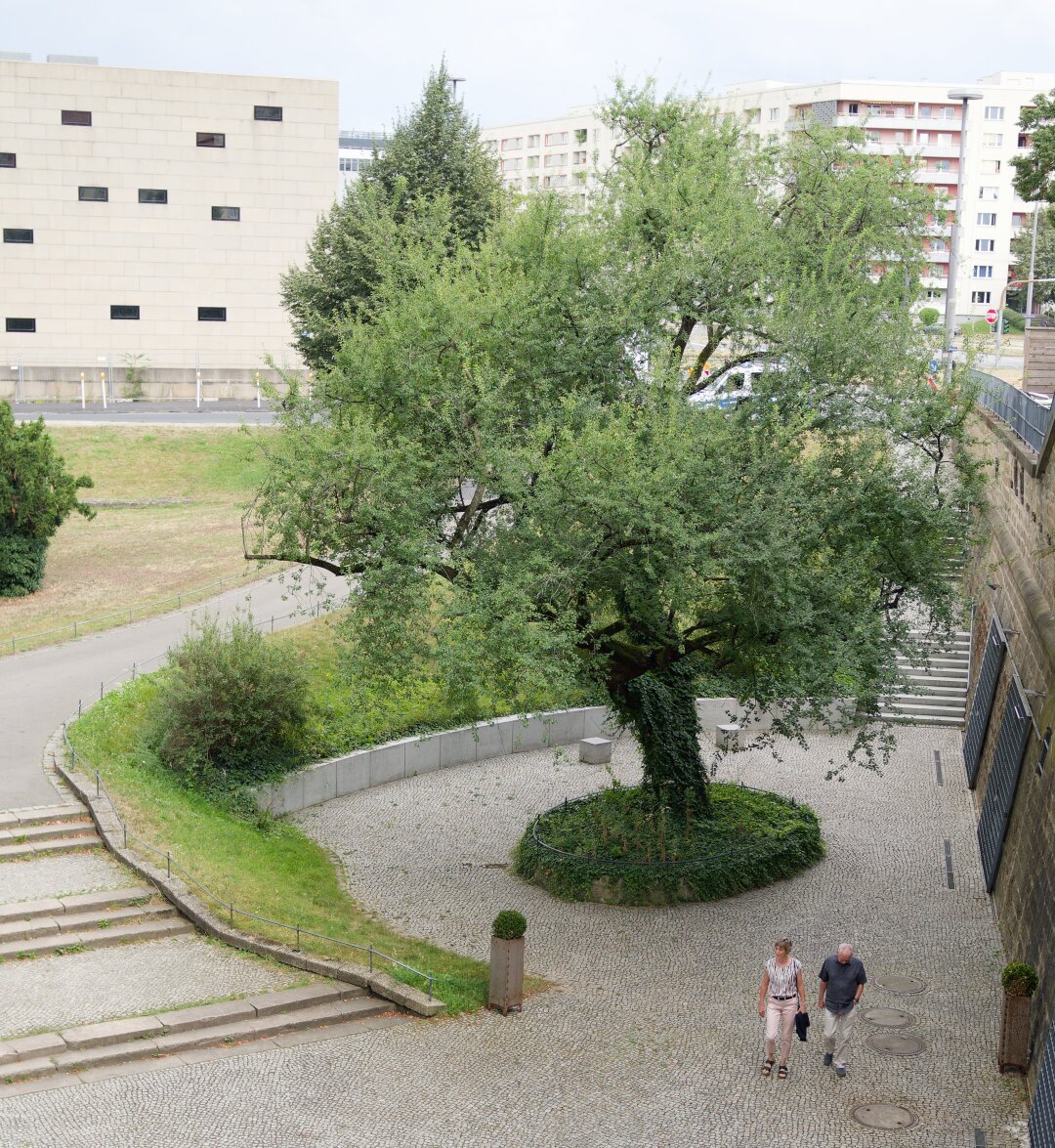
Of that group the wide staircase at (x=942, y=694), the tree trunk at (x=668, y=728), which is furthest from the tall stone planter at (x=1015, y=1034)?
the wide staircase at (x=942, y=694)

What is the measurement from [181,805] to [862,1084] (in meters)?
11.4

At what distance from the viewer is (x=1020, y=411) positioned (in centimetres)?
2400

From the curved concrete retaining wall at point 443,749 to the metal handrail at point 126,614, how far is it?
4.62 meters

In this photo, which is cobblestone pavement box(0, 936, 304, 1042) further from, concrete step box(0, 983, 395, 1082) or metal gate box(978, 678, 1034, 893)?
metal gate box(978, 678, 1034, 893)

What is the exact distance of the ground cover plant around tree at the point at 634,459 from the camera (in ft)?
57.1

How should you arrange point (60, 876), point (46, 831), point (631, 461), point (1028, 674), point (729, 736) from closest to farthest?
point (631, 461) < point (60, 876) < point (46, 831) < point (1028, 674) < point (729, 736)

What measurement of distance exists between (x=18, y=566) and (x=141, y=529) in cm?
598

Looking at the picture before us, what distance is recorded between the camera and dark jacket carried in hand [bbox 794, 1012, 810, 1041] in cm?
1442

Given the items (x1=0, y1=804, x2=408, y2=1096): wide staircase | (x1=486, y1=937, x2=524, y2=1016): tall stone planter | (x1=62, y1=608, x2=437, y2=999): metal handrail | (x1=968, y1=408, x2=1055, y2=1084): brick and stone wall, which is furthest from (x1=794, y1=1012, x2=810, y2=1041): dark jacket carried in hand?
(x1=0, y1=804, x2=408, y2=1096): wide staircase

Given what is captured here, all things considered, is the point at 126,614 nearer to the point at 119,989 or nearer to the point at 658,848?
the point at 658,848

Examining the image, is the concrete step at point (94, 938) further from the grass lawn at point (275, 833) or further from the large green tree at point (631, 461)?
the large green tree at point (631, 461)

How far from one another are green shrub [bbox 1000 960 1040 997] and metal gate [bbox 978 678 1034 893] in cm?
548

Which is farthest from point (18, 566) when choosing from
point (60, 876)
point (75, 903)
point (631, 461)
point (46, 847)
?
point (631, 461)

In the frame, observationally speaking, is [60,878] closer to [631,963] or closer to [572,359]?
[631,963]
